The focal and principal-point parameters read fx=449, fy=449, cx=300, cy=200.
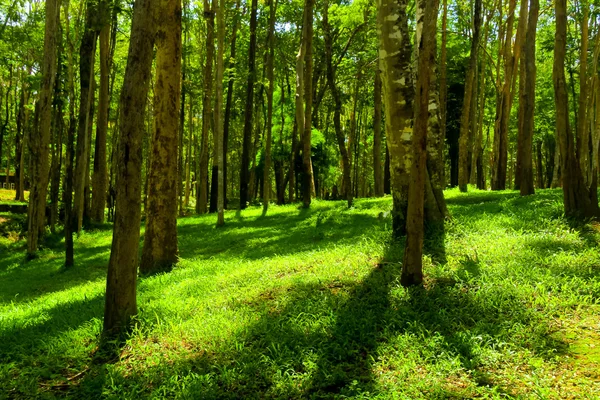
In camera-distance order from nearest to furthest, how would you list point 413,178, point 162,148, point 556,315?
1. point 556,315
2. point 413,178
3. point 162,148

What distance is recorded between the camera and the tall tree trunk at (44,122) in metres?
12.1

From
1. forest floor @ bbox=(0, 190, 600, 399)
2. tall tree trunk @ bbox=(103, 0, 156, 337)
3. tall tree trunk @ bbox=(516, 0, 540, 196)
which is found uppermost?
tall tree trunk @ bbox=(516, 0, 540, 196)

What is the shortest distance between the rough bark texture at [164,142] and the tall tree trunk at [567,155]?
645 cm

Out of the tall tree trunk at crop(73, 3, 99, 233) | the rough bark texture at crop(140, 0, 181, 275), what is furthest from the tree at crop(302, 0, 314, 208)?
the rough bark texture at crop(140, 0, 181, 275)

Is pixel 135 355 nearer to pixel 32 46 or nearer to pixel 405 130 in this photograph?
pixel 405 130

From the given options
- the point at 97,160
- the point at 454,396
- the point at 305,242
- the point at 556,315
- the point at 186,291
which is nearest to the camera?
the point at 454,396

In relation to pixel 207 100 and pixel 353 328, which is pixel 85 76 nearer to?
pixel 207 100

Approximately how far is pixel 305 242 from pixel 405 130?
135 inches

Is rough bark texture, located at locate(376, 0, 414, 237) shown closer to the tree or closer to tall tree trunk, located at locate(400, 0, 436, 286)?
tall tree trunk, located at locate(400, 0, 436, 286)

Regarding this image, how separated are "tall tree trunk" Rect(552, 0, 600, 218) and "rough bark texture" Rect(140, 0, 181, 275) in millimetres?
6451

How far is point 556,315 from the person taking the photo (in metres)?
4.25

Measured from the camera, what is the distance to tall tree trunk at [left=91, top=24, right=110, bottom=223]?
1725 centimetres

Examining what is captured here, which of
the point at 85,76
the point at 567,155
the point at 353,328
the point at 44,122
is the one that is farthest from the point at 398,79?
the point at 44,122

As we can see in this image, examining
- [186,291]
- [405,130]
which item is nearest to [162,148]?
[186,291]
